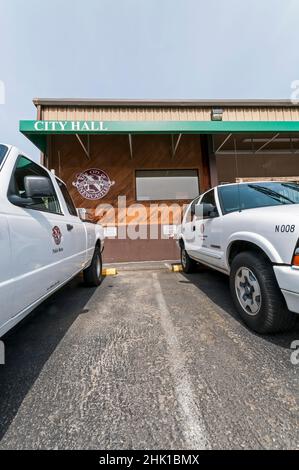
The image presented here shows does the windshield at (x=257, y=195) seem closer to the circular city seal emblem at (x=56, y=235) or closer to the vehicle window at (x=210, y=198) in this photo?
the vehicle window at (x=210, y=198)

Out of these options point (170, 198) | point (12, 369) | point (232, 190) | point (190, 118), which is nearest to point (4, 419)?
point (12, 369)

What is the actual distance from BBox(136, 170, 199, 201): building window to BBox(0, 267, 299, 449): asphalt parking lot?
5893 millimetres

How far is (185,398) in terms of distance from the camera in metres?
1.46

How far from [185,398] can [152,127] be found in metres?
6.93

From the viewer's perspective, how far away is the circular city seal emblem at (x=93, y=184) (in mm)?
8062

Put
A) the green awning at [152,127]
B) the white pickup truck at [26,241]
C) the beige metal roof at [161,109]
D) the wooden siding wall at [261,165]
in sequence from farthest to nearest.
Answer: the wooden siding wall at [261,165]
the beige metal roof at [161,109]
the green awning at [152,127]
the white pickup truck at [26,241]

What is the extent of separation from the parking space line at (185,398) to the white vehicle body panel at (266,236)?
107 cm

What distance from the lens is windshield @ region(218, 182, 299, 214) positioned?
8.80 ft

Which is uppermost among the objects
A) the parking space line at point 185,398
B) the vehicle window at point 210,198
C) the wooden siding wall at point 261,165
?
the wooden siding wall at point 261,165

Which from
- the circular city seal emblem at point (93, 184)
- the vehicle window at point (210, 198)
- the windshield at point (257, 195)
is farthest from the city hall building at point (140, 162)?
the windshield at point (257, 195)

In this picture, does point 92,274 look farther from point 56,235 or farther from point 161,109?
point 161,109

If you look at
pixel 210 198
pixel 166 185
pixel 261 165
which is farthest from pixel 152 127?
pixel 261 165

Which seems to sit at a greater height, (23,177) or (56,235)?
(23,177)

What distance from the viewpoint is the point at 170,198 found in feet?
27.2
